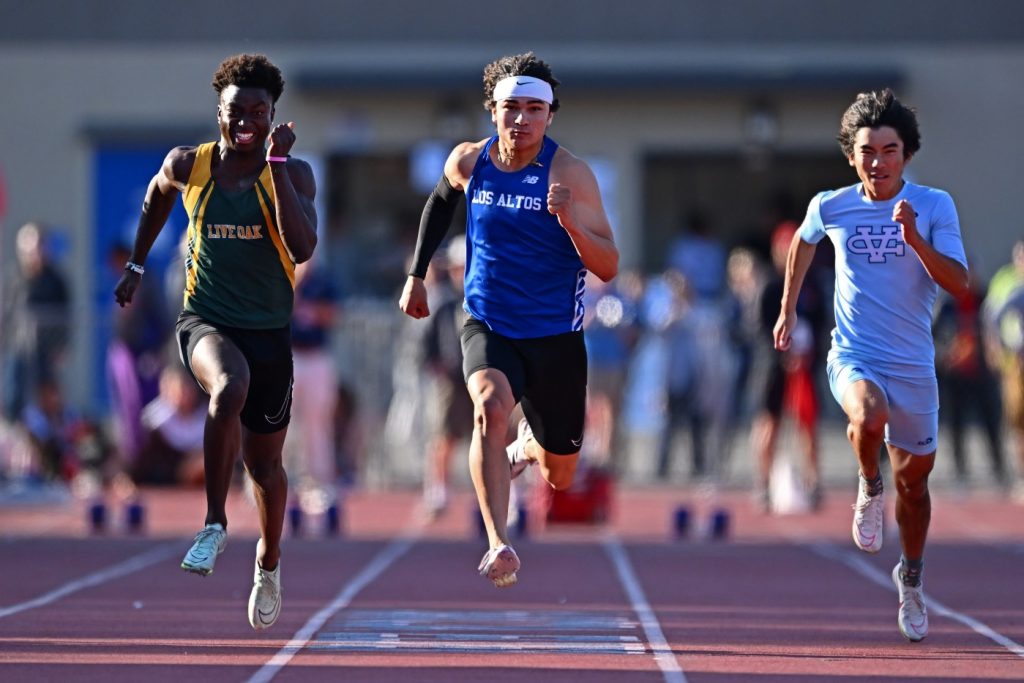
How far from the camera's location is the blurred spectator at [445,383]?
1591 centimetres

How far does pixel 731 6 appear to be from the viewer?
24.6 meters

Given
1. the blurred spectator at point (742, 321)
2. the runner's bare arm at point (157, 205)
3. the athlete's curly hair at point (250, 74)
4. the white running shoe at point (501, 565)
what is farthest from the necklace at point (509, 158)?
the blurred spectator at point (742, 321)

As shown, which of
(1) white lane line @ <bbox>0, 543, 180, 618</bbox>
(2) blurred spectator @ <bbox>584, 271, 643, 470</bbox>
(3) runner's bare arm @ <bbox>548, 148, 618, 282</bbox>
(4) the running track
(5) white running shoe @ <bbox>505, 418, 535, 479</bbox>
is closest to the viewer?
(4) the running track

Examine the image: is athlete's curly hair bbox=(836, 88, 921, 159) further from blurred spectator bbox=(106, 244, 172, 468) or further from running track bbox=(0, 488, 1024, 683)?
blurred spectator bbox=(106, 244, 172, 468)

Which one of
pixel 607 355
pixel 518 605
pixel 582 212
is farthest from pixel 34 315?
pixel 582 212

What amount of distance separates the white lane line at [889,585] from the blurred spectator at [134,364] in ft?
21.8

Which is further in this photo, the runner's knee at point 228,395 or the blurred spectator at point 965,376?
the blurred spectator at point 965,376

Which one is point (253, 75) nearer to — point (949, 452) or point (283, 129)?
point (283, 129)

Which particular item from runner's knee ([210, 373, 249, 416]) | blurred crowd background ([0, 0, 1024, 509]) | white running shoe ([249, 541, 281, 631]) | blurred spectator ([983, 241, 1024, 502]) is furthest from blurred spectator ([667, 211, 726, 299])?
runner's knee ([210, 373, 249, 416])

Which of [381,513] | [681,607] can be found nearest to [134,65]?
[381,513]

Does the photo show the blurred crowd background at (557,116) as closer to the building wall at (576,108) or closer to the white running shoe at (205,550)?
the building wall at (576,108)

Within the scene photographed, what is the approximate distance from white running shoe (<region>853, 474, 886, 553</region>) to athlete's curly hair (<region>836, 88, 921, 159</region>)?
58.1 inches

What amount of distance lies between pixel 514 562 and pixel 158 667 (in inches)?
56.0

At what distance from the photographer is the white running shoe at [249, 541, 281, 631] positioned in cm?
848
